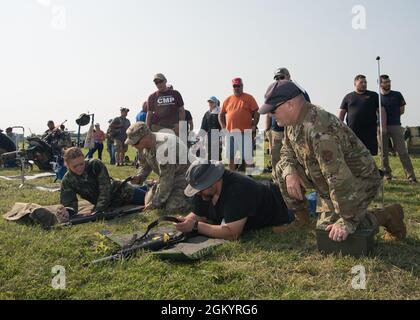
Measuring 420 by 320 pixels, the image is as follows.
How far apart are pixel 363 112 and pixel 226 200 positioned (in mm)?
4381

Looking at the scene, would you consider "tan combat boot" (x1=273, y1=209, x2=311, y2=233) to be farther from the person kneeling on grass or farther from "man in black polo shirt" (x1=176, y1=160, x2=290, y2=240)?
the person kneeling on grass

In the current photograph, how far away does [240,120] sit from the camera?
8.82 meters

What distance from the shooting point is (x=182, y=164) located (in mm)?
5871

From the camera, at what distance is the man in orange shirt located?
883 centimetres

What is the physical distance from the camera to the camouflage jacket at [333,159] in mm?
3242

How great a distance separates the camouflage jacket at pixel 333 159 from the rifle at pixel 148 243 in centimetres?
146

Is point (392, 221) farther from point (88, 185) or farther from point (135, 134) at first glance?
point (88, 185)

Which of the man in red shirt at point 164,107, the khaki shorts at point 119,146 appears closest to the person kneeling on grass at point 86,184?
the man in red shirt at point 164,107

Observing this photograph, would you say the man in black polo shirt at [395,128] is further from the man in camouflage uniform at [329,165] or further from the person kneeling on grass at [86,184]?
the person kneeling on grass at [86,184]

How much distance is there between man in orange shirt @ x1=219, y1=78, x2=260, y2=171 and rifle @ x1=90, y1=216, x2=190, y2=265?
4.71 meters

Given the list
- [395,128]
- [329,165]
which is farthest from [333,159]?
[395,128]

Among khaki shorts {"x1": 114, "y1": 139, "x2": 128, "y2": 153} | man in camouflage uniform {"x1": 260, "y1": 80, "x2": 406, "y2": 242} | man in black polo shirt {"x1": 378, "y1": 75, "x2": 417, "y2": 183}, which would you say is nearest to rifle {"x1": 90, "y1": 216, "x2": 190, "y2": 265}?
man in camouflage uniform {"x1": 260, "y1": 80, "x2": 406, "y2": 242}
